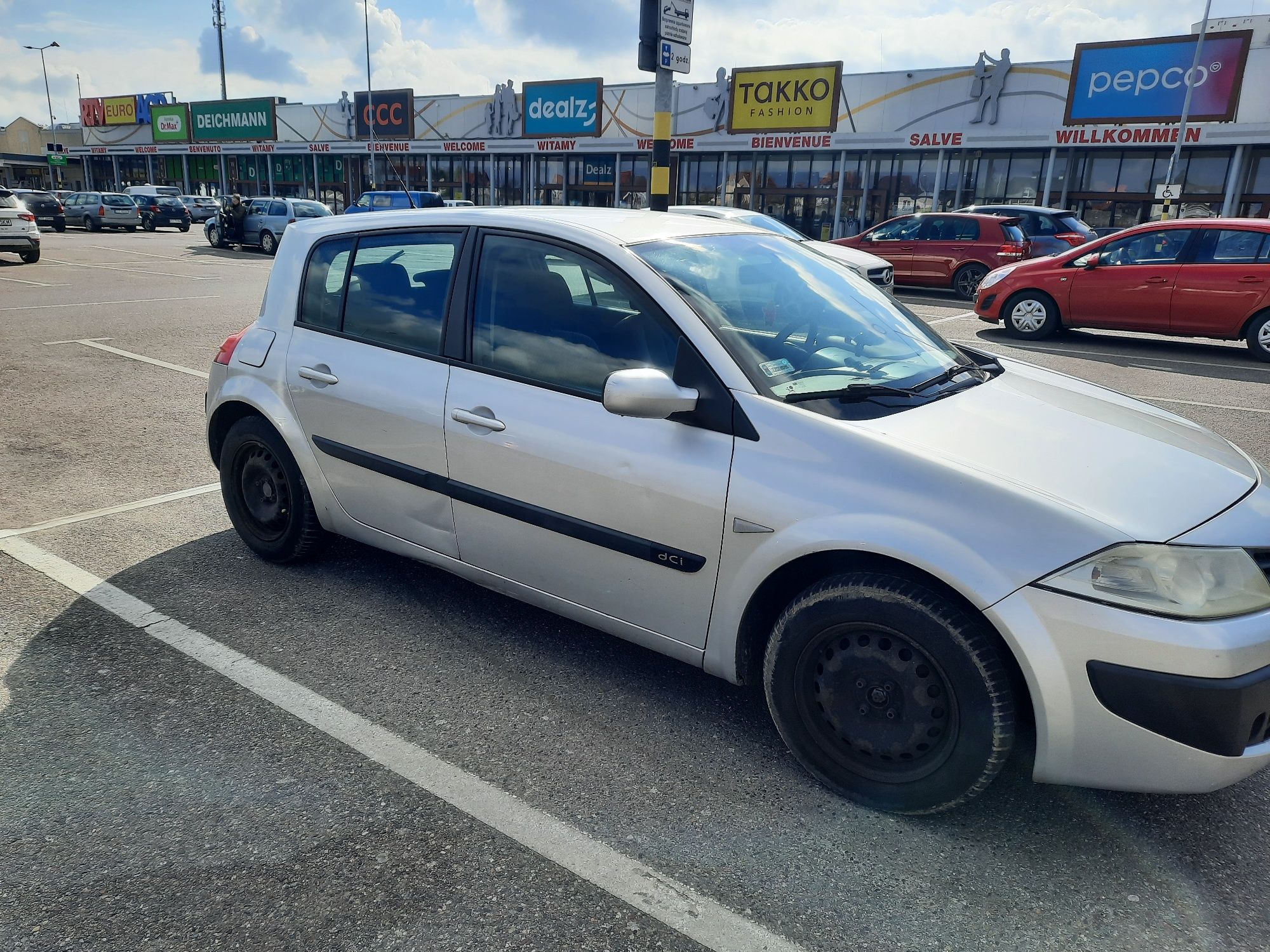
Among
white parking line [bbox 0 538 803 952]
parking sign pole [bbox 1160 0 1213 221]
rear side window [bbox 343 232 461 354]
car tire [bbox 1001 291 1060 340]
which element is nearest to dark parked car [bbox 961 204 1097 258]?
car tire [bbox 1001 291 1060 340]

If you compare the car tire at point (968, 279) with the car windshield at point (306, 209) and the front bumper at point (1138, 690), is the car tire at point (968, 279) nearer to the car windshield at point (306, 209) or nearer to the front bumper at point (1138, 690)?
the front bumper at point (1138, 690)

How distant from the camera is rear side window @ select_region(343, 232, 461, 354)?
347 centimetres

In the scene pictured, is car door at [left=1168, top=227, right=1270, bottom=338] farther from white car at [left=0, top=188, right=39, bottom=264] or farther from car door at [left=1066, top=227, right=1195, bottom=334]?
white car at [left=0, top=188, right=39, bottom=264]

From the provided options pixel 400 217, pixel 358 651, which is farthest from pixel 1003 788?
pixel 400 217

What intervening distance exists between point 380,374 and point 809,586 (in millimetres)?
1868

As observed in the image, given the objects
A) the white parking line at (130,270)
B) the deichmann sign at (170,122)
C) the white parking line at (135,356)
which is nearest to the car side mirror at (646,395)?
the white parking line at (135,356)

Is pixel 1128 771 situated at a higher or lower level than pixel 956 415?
lower

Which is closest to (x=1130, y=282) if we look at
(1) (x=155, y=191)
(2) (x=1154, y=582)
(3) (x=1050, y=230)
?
(3) (x=1050, y=230)

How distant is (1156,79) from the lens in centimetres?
2614

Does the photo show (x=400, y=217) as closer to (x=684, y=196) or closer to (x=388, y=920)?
(x=388, y=920)

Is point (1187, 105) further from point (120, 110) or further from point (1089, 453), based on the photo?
point (120, 110)

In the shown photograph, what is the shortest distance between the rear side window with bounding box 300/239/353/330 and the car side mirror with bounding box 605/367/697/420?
166 cm

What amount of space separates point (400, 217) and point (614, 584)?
1.82 m

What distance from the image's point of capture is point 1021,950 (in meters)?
2.12
